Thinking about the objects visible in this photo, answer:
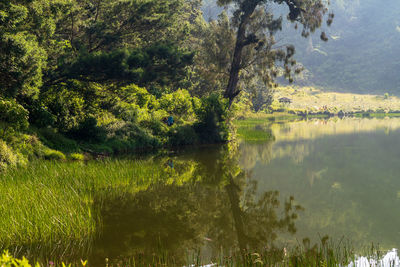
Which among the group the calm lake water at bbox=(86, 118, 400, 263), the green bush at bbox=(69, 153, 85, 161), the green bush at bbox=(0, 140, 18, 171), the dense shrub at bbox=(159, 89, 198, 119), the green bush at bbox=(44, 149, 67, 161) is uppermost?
the dense shrub at bbox=(159, 89, 198, 119)

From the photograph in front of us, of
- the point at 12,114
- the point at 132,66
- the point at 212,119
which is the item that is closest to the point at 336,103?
the point at 212,119

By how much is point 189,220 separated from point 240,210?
200 cm

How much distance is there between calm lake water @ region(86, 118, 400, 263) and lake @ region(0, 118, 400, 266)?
25mm

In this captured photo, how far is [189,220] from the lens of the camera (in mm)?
8773

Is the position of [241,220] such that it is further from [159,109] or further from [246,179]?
[159,109]

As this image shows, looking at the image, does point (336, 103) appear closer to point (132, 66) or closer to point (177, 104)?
point (177, 104)

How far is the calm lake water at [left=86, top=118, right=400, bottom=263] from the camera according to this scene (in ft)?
24.1

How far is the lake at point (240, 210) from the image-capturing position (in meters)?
7.09

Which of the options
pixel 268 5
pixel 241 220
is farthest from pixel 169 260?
pixel 268 5

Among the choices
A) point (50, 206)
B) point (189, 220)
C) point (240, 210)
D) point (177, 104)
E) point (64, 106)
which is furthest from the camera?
point (177, 104)

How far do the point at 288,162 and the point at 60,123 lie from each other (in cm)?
1414

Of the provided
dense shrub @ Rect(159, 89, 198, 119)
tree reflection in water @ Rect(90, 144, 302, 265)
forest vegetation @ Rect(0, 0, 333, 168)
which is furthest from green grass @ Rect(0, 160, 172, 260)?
dense shrub @ Rect(159, 89, 198, 119)

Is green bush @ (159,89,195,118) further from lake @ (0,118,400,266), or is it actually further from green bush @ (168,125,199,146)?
lake @ (0,118,400,266)

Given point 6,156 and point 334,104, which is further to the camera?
point 334,104
